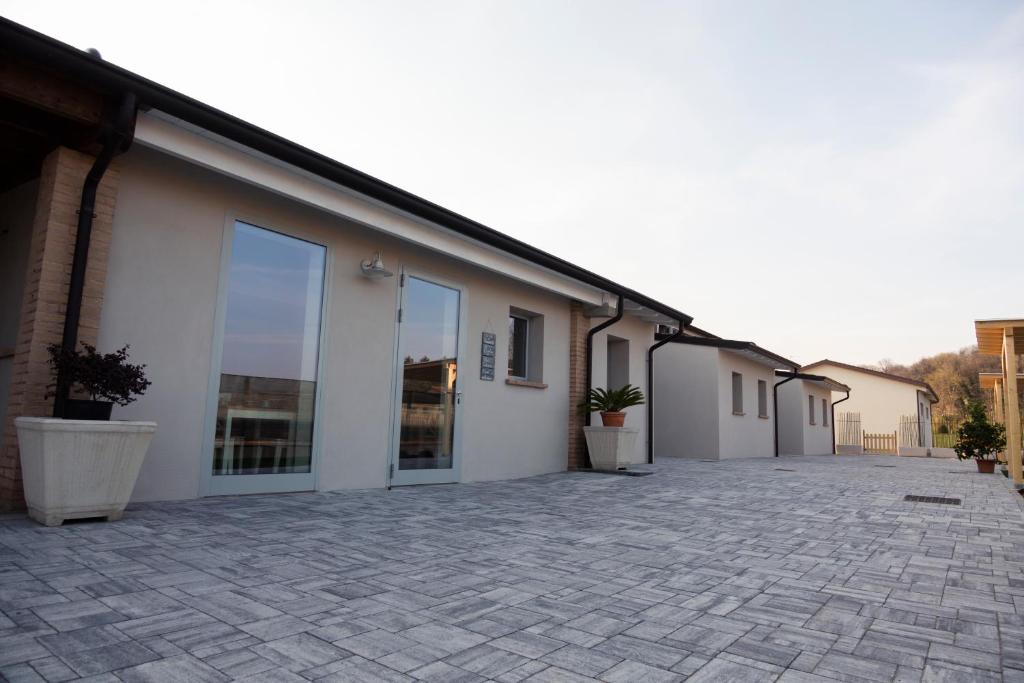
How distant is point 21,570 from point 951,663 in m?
3.78

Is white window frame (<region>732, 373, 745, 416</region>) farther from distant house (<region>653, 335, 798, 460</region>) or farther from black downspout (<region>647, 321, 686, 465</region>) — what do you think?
black downspout (<region>647, 321, 686, 465</region>)

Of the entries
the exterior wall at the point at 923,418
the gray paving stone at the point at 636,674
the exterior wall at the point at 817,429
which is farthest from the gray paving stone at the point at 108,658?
the exterior wall at the point at 923,418

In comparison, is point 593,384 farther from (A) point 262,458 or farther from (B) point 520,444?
(A) point 262,458

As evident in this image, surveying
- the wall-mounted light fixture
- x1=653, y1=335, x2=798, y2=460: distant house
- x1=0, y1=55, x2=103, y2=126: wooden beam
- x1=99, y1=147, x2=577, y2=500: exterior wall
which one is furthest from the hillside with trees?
x1=0, y1=55, x2=103, y2=126: wooden beam

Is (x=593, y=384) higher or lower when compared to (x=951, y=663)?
higher

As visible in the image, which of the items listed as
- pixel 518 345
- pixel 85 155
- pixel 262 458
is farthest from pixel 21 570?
pixel 518 345

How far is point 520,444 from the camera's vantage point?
8.34m

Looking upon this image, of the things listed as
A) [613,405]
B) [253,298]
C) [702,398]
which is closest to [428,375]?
[253,298]

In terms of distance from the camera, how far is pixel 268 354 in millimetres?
5383

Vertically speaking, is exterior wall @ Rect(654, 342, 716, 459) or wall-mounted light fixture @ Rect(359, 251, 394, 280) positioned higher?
wall-mounted light fixture @ Rect(359, 251, 394, 280)

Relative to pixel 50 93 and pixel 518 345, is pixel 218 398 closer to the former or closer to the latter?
pixel 50 93

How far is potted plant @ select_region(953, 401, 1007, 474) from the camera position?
503 inches

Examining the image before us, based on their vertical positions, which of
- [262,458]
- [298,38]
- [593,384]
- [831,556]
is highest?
[298,38]

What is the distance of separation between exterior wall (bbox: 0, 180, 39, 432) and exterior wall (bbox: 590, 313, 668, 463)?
24.7 ft
